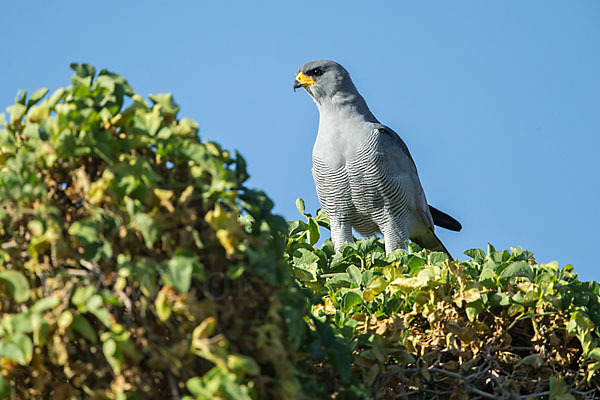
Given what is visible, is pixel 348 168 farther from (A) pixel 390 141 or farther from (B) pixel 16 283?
(B) pixel 16 283

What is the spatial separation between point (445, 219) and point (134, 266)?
681cm

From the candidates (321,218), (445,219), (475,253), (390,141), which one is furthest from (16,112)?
(445,219)

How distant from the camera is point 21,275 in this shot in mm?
2221

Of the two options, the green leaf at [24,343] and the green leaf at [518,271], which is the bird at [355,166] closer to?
the green leaf at [518,271]

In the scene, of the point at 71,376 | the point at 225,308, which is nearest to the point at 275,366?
the point at 225,308

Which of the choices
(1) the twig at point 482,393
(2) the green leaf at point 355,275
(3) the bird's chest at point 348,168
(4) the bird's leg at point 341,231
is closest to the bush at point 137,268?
(1) the twig at point 482,393

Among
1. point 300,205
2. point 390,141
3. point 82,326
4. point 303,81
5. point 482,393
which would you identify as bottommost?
point 82,326

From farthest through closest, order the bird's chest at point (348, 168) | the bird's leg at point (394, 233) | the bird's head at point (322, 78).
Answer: the bird's leg at point (394, 233) < the bird's head at point (322, 78) < the bird's chest at point (348, 168)

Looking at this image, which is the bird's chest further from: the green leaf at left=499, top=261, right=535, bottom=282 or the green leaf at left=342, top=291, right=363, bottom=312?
the green leaf at left=342, top=291, right=363, bottom=312

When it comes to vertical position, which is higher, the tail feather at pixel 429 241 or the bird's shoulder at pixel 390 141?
the bird's shoulder at pixel 390 141

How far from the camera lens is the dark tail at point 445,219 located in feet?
28.2

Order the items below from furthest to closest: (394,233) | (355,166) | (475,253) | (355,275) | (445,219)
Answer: (445,219) → (394,233) → (355,166) → (475,253) → (355,275)

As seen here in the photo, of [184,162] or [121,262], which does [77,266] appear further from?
[184,162]

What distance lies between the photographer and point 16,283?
2.21 m
